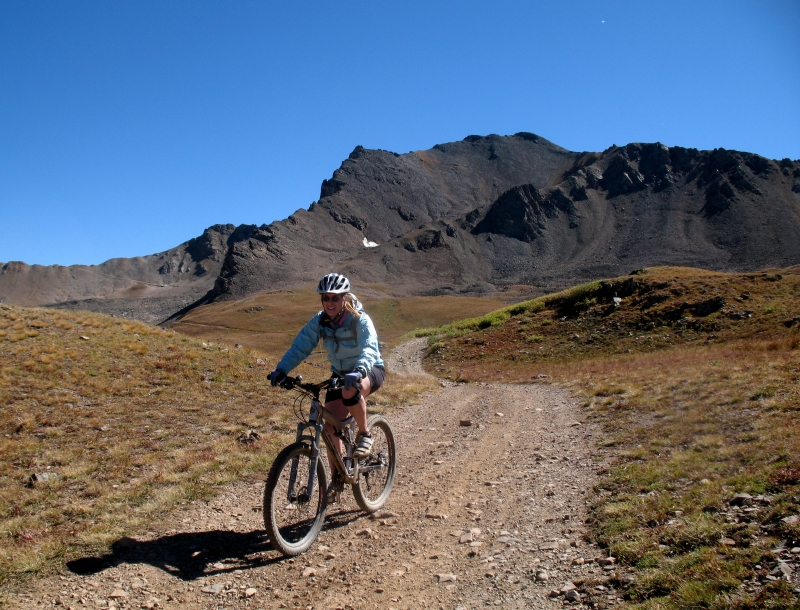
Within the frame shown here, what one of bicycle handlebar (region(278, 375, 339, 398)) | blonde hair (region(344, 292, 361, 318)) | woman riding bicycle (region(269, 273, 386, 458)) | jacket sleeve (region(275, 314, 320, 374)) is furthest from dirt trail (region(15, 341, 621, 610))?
blonde hair (region(344, 292, 361, 318))

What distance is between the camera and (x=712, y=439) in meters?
7.93

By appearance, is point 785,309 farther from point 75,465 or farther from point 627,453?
point 75,465

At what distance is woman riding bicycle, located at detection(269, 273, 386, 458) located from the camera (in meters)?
5.98

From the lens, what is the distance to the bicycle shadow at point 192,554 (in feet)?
16.8

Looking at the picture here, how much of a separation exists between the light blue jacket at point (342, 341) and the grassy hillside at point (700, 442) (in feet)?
10.3

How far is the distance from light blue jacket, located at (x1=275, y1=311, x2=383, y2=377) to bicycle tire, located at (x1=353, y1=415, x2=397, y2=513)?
107 cm

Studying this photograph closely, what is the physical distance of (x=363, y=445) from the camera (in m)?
6.19

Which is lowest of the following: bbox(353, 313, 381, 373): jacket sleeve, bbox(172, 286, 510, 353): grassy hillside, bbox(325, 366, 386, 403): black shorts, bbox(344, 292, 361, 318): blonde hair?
bbox(325, 366, 386, 403): black shorts

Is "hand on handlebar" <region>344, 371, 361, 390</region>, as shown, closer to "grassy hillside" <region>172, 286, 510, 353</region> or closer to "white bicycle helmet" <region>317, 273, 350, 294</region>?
"white bicycle helmet" <region>317, 273, 350, 294</region>

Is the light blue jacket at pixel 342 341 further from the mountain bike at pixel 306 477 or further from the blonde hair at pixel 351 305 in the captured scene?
the mountain bike at pixel 306 477

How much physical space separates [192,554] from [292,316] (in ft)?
389

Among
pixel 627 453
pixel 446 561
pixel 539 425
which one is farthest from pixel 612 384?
pixel 446 561

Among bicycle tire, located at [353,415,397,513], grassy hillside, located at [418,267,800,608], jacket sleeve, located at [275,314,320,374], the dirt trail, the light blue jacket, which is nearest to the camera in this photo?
grassy hillside, located at [418,267,800,608]

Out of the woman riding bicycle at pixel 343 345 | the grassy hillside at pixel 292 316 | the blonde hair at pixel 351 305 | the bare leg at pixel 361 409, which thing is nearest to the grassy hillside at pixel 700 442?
the bare leg at pixel 361 409
